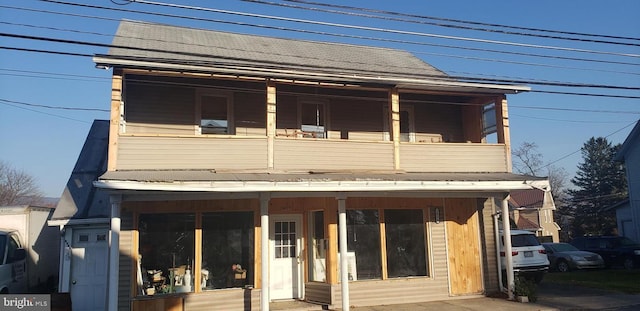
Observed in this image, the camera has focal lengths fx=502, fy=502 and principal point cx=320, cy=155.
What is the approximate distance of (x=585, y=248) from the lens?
24484 millimetres

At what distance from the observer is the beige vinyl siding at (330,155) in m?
11.9

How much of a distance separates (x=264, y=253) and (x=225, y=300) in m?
1.47

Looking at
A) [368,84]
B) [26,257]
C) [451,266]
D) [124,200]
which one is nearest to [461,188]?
[451,266]

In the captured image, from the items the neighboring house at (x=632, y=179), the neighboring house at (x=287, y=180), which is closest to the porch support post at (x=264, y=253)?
the neighboring house at (x=287, y=180)

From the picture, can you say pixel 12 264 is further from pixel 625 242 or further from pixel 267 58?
pixel 625 242

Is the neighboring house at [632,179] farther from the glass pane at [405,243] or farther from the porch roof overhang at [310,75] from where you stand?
the glass pane at [405,243]

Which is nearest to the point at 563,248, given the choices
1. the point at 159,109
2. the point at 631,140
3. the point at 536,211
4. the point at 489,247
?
the point at 631,140

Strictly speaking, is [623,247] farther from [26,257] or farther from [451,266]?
[26,257]

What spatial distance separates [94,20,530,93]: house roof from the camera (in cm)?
1119

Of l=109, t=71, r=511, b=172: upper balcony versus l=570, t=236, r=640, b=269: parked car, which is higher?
l=109, t=71, r=511, b=172: upper balcony

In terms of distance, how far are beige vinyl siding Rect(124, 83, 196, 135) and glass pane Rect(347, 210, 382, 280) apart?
4756 millimetres

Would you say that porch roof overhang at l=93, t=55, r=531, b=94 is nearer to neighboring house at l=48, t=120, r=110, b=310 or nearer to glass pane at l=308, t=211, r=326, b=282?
glass pane at l=308, t=211, r=326, b=282

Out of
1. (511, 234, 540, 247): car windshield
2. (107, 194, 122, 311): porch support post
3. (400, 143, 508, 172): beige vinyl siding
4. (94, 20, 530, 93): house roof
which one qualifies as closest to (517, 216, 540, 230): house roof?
(511, 234, 540, 247): car windshield

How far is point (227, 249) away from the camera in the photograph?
1170 cm
